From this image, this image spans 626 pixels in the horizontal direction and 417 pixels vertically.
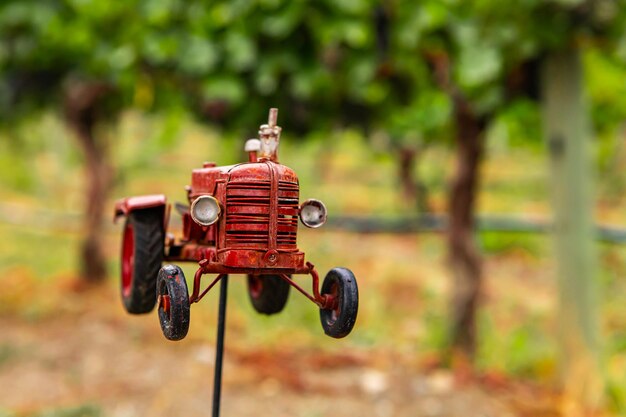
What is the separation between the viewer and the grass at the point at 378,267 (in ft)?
22.4

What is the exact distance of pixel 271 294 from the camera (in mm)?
2338

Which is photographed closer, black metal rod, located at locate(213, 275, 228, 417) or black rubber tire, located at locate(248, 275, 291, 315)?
black metal rod, located at locate(213, 275, 228, 417)

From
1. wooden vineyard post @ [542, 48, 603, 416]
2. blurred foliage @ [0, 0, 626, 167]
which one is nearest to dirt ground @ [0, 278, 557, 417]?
wooden vineyard post @ [542, 48, 603, 416]

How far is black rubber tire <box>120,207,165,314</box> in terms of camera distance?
2.22 metres

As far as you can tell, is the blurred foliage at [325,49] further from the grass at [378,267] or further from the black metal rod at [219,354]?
the black metal rod at [219,354]

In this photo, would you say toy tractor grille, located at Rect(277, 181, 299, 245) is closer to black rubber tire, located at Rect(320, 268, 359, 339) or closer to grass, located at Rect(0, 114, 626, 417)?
black rubber tire, located at Rect(320, 268, 359, 339)

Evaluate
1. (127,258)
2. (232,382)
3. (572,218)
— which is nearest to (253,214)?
(127,258)

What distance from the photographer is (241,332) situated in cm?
740

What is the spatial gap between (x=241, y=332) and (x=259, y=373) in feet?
4.76

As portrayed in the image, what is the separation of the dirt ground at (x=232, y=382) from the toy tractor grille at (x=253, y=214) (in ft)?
11.5

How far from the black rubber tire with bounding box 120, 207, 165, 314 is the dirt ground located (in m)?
3.15

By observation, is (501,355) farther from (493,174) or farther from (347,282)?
(493,174)

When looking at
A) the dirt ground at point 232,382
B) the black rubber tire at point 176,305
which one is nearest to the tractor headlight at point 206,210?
the black rubber tire at point 176,305

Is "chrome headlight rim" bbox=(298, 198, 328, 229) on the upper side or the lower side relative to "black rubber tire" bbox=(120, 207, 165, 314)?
upper
